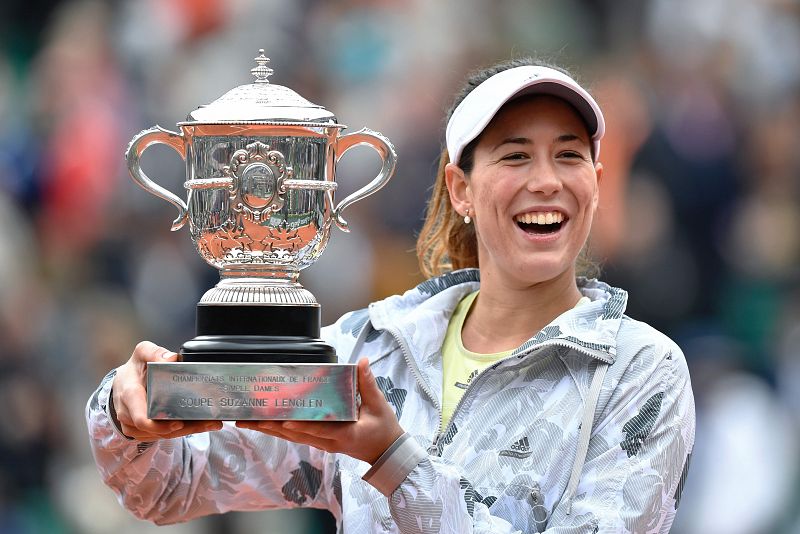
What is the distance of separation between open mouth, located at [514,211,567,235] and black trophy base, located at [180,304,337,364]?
1.29 ft

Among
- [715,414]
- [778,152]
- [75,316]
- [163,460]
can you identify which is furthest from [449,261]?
[75,316]

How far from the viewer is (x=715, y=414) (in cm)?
502

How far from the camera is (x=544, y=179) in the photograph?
8.25ft

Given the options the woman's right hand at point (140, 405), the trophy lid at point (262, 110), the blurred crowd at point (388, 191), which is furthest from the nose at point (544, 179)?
the blurred crowd at point (388, 191)

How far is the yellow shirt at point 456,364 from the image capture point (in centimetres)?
257

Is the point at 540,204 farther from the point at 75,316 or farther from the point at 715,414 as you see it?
the point at 75,316

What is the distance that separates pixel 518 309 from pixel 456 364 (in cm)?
14

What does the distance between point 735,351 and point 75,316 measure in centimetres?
244

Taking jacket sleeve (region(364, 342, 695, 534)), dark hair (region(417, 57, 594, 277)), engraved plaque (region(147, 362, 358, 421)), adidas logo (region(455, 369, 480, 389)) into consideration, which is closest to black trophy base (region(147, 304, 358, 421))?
engraved plaque (region(147, 362, 358, 421))

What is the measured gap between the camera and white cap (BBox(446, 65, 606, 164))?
2.51m

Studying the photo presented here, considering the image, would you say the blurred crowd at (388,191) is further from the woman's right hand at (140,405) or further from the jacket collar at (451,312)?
the woman's right hand at (140,405)

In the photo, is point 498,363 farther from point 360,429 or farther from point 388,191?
point 388,191

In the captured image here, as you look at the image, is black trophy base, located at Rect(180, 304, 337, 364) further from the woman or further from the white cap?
the white cap

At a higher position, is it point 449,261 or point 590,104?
point 590,104
